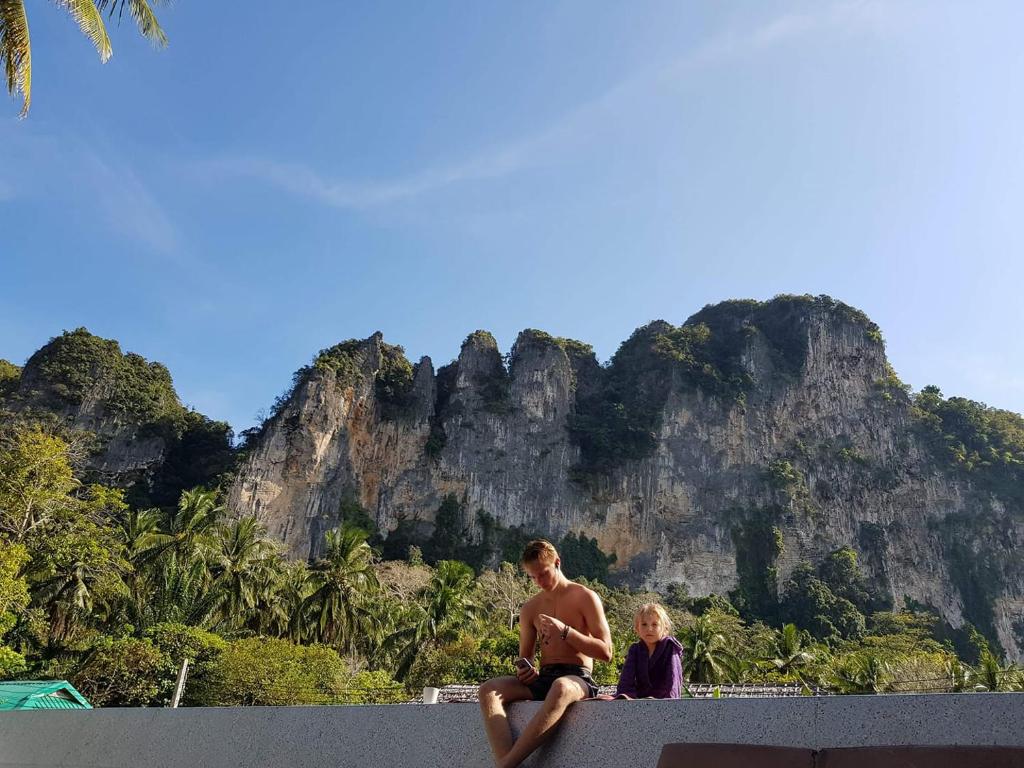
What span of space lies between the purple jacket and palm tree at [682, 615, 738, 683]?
1176 inches

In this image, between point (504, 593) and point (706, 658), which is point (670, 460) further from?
point (706, 658)

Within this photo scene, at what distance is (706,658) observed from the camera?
32.1m

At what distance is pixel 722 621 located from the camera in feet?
162

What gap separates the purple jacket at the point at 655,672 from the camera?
364 centimetres

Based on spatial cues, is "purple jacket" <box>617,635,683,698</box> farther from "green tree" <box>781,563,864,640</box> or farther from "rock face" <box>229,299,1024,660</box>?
"green tree" <box>781,563,864,640</box>

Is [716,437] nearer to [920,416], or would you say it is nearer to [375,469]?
[920,416]

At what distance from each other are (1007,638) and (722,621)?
31618 millimetres

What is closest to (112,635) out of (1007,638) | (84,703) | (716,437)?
(84,703)

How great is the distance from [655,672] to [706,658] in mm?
31060

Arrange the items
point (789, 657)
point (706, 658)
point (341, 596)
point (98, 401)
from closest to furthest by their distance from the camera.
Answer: point (341, 596), point (706, 658), point (789, 657), point (98, 401)

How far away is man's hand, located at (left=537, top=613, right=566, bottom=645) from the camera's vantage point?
3473 mm

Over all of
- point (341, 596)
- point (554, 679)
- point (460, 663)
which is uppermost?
point (341, 596)

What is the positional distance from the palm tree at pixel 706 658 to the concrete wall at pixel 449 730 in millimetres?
29335

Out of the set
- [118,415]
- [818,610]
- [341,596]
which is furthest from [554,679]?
[118,415]
